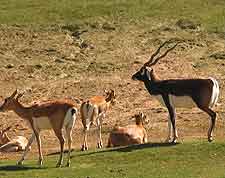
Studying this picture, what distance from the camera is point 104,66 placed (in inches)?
1428

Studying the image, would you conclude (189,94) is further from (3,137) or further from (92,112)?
(3,137)

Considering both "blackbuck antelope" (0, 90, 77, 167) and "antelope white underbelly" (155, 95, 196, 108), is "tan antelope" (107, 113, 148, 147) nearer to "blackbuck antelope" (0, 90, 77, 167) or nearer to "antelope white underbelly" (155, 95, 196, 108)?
"antelope white underbelly" (155, 95, 196, 108)

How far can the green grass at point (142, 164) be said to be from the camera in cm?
1828

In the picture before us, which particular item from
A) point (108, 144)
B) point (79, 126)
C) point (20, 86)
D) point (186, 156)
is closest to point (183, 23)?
point (20, 86)

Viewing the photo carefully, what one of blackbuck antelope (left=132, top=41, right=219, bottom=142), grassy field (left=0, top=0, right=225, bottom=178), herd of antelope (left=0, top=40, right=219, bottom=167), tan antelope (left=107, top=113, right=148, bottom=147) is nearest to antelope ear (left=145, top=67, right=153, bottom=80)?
herd of antelope (left=0, top=40, right=219, bottom=167)

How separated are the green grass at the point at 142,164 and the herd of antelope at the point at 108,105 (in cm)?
60

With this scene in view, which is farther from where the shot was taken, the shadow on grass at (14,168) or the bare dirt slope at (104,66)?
the bare dirt slope at (104,66)

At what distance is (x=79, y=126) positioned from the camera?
1091 inches

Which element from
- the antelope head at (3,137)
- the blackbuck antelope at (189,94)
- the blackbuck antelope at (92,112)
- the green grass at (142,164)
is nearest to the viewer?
the green grass at (142,164)

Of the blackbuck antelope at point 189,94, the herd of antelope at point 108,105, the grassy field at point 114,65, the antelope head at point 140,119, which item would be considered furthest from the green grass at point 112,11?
the blackbuck antelope at point 189,94

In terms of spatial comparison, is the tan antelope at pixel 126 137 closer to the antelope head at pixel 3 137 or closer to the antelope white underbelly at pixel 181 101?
the antelope white underbelly at pixel 181 101

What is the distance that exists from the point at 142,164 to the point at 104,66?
17229mm

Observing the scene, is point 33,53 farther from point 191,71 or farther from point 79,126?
point 79,126

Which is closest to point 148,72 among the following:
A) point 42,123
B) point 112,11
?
point 42,123
